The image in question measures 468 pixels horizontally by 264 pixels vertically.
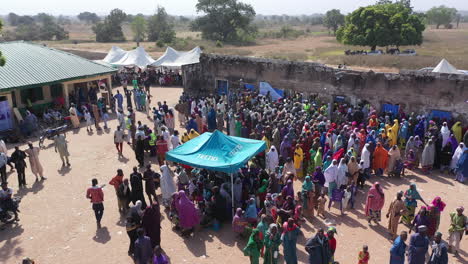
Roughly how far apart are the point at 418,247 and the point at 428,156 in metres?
5.76

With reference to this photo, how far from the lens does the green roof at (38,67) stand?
1673 cm

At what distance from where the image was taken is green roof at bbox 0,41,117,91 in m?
16.7

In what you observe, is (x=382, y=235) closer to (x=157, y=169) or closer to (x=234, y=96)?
(x=157, y=169)

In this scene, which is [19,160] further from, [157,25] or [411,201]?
[157,25]

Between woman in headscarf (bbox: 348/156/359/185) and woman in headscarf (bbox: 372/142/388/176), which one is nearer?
woman in headscarf (bbox: 348/156/359/185)

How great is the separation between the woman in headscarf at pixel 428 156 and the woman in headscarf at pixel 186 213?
23.7ft

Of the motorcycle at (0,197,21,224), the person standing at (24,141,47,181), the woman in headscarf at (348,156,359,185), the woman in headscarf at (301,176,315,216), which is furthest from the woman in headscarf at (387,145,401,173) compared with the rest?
the person standing at (24,141,47,181)

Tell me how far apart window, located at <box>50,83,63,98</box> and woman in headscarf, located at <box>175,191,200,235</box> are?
13639mm

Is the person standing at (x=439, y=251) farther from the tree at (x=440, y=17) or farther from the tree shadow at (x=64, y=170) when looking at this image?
the tree at (x=440, y=17)

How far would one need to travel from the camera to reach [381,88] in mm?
15344

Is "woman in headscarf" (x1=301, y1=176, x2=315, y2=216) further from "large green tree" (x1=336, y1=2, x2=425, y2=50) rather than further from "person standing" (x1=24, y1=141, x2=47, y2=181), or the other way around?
"large green tree" (x1=336, y1=2, x2=425, y2=50)

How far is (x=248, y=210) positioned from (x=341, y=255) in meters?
2.06

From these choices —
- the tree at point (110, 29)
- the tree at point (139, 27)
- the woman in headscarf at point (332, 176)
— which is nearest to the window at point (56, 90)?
the woman in headscarf at point (332, 176)

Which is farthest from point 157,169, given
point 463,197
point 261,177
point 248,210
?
point 463,197
